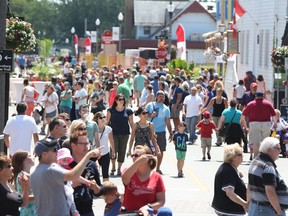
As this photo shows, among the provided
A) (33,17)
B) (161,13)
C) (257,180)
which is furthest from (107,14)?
(257,180)

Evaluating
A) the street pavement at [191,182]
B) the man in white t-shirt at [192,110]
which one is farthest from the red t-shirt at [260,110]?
the man in white t-shirt at [192,110]

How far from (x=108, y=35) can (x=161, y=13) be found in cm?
4675

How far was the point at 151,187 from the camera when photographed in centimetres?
1070

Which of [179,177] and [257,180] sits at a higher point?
[257,180]

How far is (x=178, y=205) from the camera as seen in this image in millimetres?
17141

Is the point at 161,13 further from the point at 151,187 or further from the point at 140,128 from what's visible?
the point at 151,187

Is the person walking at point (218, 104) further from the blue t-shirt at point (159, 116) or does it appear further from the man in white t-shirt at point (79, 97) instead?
the blue t-shirt at point (159, 116)

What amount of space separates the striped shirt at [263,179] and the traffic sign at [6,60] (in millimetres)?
6441

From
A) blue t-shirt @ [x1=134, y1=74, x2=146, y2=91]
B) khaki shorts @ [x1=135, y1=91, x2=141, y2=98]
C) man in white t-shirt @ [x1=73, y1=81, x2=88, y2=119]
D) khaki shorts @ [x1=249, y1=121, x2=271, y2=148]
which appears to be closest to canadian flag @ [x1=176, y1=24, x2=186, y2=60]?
khaki shorts @ [x1=135, y1=91, x2=141, y2=98]

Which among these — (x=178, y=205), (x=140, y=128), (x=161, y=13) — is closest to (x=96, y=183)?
(x=178, y=205)

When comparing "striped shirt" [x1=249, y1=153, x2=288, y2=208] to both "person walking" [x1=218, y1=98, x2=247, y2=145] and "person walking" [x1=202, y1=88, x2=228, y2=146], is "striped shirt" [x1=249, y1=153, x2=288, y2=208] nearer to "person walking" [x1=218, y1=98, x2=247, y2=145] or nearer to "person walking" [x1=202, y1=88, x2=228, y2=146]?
"person walking" [x1=218, y1=98, x2=247, y2=145]

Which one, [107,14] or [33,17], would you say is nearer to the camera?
[33,17]

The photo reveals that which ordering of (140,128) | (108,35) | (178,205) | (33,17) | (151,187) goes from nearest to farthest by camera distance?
1. (151,187)
2. (178,205)
3. (140,128)
4. (108,35)
5. (33,17)

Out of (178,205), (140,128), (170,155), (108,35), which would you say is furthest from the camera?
(108,35)
